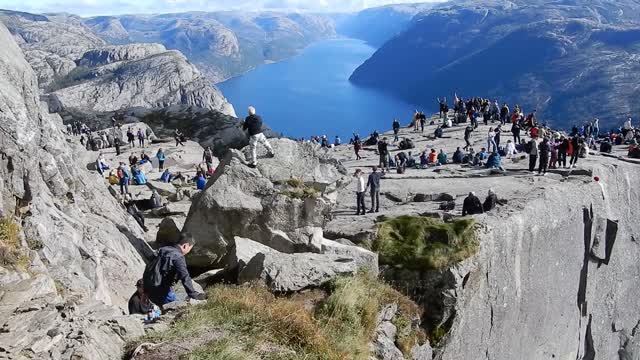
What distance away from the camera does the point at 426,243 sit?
16.6 meters

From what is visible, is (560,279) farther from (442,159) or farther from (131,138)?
(131,138)

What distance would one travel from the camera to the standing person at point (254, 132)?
697 inches

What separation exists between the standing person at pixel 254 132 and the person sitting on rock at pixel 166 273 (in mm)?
7089

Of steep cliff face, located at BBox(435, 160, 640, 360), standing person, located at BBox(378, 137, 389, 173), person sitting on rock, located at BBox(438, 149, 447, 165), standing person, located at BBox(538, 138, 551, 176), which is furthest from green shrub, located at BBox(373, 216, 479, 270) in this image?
person sitting on rock, located at BBox(438, 149, 447, 165)

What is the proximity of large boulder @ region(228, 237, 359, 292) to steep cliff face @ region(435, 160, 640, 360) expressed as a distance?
169 inches

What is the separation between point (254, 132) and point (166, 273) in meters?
7.66

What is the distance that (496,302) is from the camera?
17.8 m

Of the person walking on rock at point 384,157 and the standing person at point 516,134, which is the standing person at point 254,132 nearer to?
the person walking on rock at point 384,157

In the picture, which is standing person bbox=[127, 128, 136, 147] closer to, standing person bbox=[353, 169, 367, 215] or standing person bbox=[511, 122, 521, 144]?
standing person bbox=[511, 122, 521, 144]

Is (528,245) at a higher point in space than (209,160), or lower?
higher

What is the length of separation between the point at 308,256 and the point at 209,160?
28.1 meters

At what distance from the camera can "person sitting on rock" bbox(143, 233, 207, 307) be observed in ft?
36.1

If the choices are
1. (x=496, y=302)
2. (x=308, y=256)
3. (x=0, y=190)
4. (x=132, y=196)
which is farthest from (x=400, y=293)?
(x=132, y=196)

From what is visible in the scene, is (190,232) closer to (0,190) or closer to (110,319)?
(0,190)
